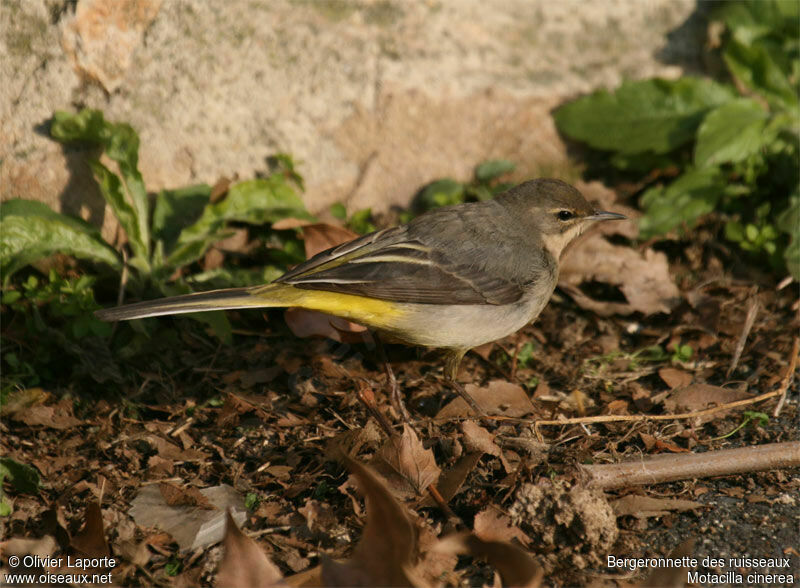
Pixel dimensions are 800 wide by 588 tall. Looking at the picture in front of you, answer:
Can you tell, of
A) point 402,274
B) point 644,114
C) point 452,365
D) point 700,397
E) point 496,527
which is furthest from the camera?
point 644,114

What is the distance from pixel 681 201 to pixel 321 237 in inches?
122

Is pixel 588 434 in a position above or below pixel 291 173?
below

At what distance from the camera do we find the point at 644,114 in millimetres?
7184

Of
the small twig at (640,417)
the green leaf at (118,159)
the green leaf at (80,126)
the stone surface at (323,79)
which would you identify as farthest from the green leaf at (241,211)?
the small twig at (640,417)

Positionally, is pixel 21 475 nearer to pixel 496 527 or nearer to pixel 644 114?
pixel 496 527

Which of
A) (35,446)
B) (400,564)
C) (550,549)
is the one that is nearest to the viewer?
(400,564)

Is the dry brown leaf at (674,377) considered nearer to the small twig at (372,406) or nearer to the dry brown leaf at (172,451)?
the small twig at (372,406)

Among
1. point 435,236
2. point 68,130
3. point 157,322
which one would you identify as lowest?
point 157,322

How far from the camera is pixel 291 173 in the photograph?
662 centimetres

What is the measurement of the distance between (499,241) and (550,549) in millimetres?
2396

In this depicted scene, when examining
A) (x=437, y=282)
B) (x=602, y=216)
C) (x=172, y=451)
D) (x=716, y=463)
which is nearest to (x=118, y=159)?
(x=172, y=451)

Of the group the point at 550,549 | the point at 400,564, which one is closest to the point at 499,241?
the point at 550,549

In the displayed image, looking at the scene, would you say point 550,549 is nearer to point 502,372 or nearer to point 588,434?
point 588,434

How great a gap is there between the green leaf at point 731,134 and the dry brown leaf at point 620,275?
3.05 ft
